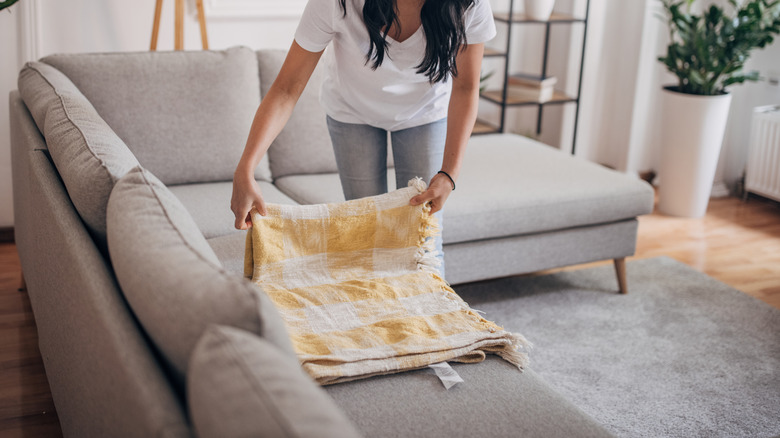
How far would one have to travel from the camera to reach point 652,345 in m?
2.24

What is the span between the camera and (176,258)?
0.95 m

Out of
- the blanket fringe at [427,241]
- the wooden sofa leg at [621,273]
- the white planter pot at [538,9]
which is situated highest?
the white planter pot at [538,9]

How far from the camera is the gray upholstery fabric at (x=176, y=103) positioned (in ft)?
7.52

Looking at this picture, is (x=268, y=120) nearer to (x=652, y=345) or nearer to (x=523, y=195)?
(x=523, y=195)

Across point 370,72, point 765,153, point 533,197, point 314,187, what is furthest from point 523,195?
point 765,153

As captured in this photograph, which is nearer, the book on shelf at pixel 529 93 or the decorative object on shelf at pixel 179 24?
the decorative object on shelf at pixel 179 24

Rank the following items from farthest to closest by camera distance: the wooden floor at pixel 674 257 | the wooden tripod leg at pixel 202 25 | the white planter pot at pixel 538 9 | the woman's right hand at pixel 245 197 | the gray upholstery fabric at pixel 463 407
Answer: the white planter pot at pixel 538 9
the wooden tripod leg at pixel 202 25
the wooden floor at pixel 674 257
the woman's right hand at pixel 245 197
the gray upholstery fabric at pixel 463 407

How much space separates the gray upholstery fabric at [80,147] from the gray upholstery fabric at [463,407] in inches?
20.8

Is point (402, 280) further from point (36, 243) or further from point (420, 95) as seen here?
point (36, 243)

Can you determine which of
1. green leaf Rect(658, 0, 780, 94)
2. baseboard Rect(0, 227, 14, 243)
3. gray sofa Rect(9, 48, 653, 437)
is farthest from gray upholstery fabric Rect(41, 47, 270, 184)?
green leaf Rect(658, 0, 780, 94)

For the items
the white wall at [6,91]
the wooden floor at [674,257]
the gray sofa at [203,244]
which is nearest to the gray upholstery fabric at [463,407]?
the gray sofa at [203,244]

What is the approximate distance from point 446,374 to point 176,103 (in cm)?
151

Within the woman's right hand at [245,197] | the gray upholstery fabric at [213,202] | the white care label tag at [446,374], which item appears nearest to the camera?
the white care label tag at [446,374]

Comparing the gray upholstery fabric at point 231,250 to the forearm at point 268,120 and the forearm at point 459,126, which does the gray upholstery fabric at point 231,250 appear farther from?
the forearm at point 459,126
